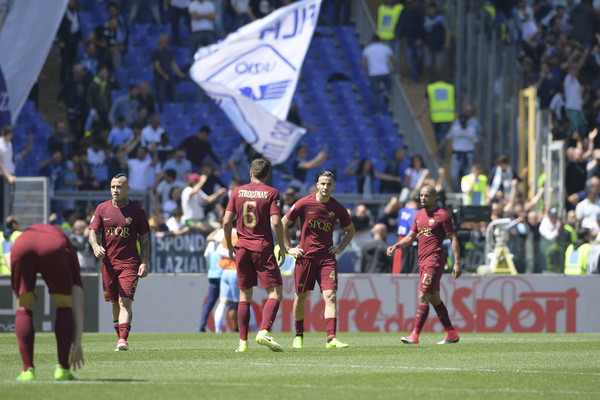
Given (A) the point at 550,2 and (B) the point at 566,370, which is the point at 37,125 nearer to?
(A) the point at 550,2

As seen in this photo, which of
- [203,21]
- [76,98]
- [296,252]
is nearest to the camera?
[296,252]

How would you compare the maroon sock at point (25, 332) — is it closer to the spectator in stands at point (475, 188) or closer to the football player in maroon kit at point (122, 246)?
the football player in maroon kit at point (122, 246)

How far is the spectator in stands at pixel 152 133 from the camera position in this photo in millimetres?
26109

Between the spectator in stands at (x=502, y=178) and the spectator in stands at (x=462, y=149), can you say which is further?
the spectator in stands at (x=462, y=149)

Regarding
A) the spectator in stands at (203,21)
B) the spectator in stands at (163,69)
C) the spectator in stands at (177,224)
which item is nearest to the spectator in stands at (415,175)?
the spectator in stands at (177,224)

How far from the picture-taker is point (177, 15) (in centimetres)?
3052

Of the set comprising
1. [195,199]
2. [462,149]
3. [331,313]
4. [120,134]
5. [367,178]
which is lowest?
[331,313]

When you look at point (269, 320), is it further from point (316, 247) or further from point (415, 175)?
point (415, 175)

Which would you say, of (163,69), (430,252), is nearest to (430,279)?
(430,252)

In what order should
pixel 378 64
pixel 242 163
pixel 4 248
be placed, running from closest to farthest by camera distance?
1. pixel 4 248
2. pixel 242 163
3. pixel 378 64

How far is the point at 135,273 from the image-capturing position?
47.8 ft

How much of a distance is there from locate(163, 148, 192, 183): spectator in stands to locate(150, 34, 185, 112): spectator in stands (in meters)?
3.96

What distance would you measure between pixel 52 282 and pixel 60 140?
16.6 m

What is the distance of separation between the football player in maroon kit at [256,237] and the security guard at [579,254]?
9.64 m
